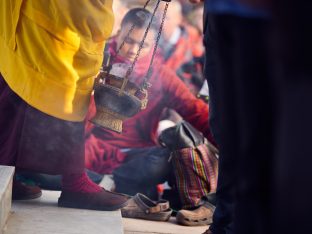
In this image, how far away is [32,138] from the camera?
3.38m

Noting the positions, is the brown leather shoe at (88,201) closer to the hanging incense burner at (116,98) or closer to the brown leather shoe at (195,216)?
the hanging incense burner at (116,98)

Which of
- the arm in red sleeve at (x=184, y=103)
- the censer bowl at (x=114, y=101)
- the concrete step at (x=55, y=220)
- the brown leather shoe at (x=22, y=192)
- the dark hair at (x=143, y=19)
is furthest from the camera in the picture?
the arm in red sleeve at (x=184, y=103)

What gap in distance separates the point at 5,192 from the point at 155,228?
3.92ft

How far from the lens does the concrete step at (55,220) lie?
301cm

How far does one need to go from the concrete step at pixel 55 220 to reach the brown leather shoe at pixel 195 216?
55 cm

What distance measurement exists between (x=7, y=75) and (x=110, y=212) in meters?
1.02

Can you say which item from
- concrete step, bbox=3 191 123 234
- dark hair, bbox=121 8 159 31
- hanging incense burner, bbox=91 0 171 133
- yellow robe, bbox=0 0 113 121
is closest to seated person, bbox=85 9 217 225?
dark hair, bbox=121 8 159 31

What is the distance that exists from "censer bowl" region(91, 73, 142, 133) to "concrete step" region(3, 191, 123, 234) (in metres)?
0.54

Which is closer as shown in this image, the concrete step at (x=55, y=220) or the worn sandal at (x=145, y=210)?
the concrete step at (x=55, y=220)

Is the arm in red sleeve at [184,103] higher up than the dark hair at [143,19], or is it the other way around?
the dark hair at [143,19]

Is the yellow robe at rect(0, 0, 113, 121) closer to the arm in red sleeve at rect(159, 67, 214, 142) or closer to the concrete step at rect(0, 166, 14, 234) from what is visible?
the concrete step at rect(0, 166, 14, 234)

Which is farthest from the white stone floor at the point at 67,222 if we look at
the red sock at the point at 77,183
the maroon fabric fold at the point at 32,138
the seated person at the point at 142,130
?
the seated person at the point at 142,130

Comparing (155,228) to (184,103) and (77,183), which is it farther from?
(184,103)

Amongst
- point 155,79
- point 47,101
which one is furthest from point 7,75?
point 155,79
